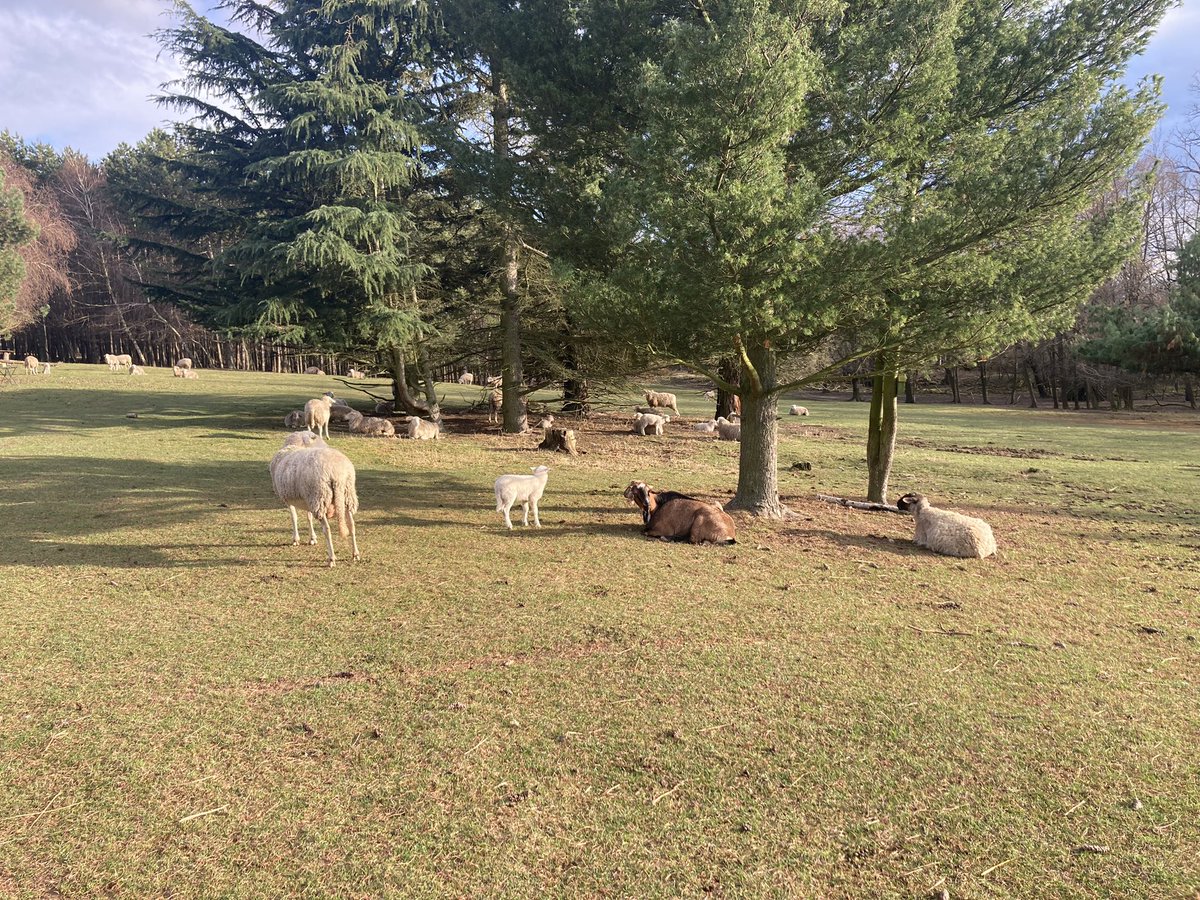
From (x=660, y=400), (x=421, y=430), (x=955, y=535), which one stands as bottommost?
(x=955, y=535)

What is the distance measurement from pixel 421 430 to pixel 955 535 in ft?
50.2

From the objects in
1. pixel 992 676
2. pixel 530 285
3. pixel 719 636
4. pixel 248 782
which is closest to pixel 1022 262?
pixel 992 676

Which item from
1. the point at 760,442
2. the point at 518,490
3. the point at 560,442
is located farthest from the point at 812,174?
the point at 560,442

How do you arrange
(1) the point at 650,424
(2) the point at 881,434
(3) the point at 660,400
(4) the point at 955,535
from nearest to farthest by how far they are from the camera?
1. (4) the point at 955,535
2. (2) the point at 881,434
3. (1) the point at 650,424
4. (3) the point at 660,400

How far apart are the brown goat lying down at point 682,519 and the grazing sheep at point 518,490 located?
5.11 ft

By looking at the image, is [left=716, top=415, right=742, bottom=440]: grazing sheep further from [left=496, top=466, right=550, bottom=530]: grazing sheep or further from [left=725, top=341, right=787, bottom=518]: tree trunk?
[left=496, top=466, right=550, bottom=530]: grazing sheep

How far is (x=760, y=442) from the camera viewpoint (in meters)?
10.5

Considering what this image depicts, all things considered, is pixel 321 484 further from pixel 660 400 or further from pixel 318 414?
pixel 660 400

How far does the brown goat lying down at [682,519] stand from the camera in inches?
353

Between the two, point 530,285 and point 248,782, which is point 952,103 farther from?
point 530,285

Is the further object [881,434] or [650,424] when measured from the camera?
[650,424]

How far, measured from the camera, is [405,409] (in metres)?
23.3

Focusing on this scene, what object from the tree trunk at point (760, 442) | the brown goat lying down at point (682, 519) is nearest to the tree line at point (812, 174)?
the tree trunk at point (760, 442)

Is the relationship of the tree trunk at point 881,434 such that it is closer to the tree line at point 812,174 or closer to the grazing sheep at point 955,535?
the tree line at point 812,174
